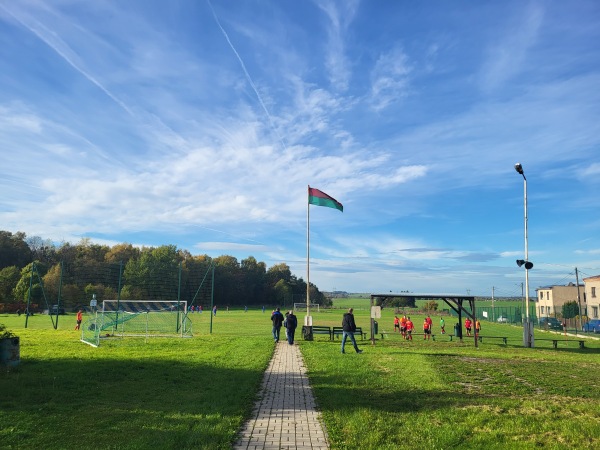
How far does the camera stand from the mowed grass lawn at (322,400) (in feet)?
20.4

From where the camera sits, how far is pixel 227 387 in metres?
9.42

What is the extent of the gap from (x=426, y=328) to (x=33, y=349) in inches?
779

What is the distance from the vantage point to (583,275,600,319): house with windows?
5558 centimetres

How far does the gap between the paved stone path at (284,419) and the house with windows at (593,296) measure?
188 feet

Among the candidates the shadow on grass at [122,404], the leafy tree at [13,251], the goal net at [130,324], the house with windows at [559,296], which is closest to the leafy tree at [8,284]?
the leafy tree at [13,251]

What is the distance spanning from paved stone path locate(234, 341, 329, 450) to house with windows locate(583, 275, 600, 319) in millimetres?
57151

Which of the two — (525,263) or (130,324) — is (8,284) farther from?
(525,263)

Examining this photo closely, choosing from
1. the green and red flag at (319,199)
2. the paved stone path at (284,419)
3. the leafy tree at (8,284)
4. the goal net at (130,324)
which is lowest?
the paved stone path at (284,419)

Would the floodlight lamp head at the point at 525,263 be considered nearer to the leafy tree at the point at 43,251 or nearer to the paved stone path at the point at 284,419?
the paved stone path at the point at 284,419

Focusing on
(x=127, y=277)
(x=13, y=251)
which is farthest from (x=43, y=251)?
(x=127, y=277)

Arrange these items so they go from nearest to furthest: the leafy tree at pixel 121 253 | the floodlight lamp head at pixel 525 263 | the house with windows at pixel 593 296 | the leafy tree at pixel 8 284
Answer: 1. the floodlight lamp head at pixel 525 263
2. the house with windows at pixel 593 296
3. the leafy tree at pixel 8 284
4. the leafy tree at pixel 121 253

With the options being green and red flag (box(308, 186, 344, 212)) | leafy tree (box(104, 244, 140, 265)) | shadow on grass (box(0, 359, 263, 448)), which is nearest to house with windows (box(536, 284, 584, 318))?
green and red flag (box(308, 186, 344, 212))

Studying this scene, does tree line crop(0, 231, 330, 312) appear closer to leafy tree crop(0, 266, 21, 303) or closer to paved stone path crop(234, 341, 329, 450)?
leafy tree crop(0, 266, 21, 303)

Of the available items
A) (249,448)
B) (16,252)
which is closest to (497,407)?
(249,448)
